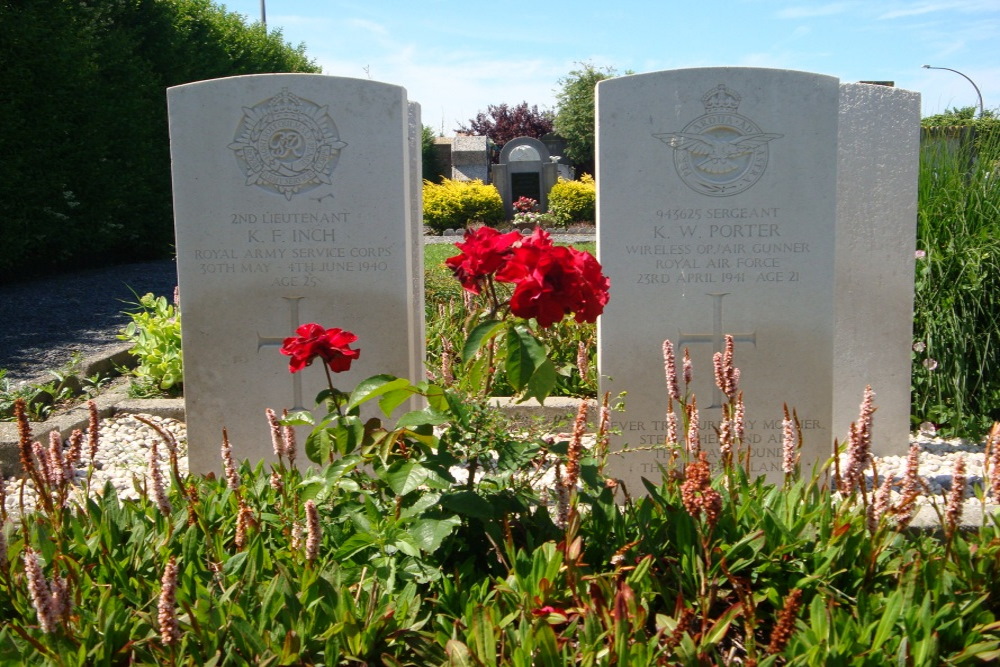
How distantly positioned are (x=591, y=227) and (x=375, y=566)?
56.1 ft

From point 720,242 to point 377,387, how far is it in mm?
1917

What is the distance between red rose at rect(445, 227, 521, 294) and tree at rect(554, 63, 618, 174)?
26.1m

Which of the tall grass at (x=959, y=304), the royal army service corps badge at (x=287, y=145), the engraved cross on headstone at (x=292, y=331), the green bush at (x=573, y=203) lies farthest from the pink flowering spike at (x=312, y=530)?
the green bush at (x=573, y=203)

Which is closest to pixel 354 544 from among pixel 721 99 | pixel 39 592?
pixel 39 592

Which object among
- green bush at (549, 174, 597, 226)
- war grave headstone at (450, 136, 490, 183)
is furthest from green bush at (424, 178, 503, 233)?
war grave headstone at (450, 136, 490, 183)

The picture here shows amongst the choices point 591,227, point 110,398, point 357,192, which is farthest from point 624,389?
point 591,227

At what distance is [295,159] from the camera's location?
3682mm

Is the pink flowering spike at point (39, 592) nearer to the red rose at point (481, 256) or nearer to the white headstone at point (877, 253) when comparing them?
the red rose at point (481, 256)

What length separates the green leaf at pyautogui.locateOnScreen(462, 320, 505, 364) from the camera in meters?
2.14

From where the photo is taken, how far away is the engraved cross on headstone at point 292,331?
148 inches

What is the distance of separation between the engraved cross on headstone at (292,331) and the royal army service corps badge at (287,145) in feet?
1.49

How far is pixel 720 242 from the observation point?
11.9ft

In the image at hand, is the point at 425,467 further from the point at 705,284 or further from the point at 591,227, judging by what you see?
the point at 591,227

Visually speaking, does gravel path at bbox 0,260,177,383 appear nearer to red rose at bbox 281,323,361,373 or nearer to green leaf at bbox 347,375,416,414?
red rose at bbox 281,323,361,373
